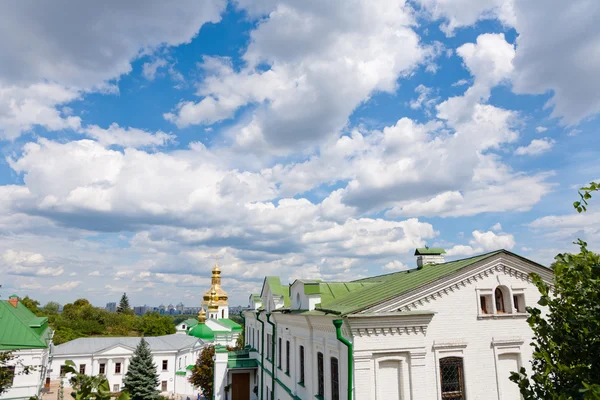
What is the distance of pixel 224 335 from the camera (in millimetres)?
34219

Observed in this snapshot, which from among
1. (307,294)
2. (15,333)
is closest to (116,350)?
(15,333)

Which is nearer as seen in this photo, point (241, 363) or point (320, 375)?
point (320, 375)

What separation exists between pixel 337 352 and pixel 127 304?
403 ft

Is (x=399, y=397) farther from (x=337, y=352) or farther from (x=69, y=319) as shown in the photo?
(x=69, y=319)

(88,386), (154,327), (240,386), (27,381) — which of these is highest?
(154,327)

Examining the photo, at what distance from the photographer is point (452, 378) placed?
12578 millimetres

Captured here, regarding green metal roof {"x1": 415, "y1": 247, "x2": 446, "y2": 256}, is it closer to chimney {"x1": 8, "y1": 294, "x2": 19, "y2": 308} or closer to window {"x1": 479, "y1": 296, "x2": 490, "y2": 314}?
Result: window {"x1": 479, "y1": 296, "x2": 490, "y2": 314}

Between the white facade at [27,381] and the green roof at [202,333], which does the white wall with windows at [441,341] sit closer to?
the white facade at [27,381]

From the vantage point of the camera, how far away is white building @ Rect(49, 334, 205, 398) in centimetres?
4331

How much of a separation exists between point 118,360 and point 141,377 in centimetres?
1019

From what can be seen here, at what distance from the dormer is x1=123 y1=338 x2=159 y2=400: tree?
84.8ft

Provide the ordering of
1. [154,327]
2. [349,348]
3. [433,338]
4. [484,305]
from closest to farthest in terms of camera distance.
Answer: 1. [349,348]
2. [433,338]
3. [484,305]
4. [154,327]

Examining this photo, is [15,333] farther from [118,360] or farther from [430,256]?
[430,256]

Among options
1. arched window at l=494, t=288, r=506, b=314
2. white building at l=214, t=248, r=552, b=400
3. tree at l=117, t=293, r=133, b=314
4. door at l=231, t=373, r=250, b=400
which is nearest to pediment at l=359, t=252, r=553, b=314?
white building at l=214, t=248, r=552, b=400
